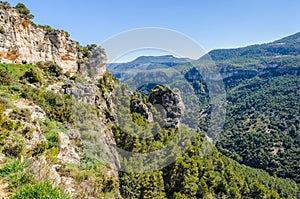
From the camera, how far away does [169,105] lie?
125 ft

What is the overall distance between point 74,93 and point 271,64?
6428 inches

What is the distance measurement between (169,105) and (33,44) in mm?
22713

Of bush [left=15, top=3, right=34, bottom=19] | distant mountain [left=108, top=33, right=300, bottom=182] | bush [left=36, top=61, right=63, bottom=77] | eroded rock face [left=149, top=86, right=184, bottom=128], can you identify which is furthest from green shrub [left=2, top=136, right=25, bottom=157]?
distant mountain [left=108, top=33, right=300, bottom=182]

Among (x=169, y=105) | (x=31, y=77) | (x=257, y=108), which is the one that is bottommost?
(x=257, y=108)

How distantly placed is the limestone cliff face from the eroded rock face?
11.5 m

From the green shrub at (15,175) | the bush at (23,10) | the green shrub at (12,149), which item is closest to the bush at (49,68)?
the bush at (23,10)

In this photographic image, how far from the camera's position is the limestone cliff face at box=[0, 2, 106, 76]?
19.8 m

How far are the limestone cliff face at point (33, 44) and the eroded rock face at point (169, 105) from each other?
454 inches

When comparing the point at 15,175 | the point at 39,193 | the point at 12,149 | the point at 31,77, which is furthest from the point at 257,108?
the point at 39,193

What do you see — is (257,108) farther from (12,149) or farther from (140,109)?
(12,149)

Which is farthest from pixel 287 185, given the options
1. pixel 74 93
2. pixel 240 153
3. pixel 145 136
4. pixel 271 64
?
pixel 271 64

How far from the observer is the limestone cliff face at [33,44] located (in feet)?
65.1

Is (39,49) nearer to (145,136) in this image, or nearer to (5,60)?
(5,60)

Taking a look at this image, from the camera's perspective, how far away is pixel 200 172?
1201 inches
